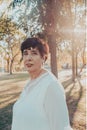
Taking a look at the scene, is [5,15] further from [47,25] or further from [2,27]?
[47,25]

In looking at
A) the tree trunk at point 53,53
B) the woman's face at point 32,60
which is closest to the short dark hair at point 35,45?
the woman's face at point 32,60

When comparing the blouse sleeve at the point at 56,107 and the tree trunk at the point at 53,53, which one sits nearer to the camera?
the blouse sleeve at the point at 56,107

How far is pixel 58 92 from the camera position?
2.61 metres

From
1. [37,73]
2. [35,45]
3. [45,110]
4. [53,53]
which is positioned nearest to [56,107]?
[45,110]

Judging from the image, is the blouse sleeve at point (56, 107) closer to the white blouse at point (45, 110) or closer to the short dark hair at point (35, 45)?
the white blouse at point (45, 110)

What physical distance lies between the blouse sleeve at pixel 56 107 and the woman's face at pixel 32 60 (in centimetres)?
33

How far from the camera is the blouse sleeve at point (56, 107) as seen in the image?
8.57 feet

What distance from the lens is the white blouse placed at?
8.61ft

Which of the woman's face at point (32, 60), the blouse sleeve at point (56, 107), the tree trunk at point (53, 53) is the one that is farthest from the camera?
Result: the tree trunk at point (53, 53)

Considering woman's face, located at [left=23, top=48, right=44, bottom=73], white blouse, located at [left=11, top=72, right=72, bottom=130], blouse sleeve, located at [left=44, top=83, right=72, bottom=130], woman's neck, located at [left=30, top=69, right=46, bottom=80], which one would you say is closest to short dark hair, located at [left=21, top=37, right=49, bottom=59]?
woman's face, located at [left=23, top=48, right=44, bottom=73]

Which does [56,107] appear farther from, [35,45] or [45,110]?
[35,45]

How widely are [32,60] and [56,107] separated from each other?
522 mm

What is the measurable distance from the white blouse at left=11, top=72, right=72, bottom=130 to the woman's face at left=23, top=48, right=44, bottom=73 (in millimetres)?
212

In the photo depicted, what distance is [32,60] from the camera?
9.58 ft
